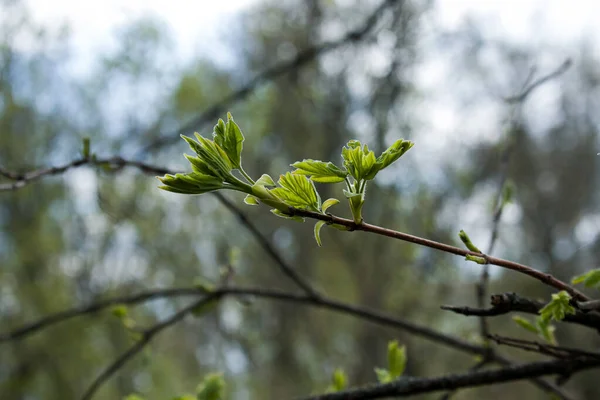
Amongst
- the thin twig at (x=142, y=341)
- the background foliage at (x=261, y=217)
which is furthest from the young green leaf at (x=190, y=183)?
the background foliage at (x=261, y=217)

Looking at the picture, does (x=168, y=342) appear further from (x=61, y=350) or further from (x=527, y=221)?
(x=527, y=221)

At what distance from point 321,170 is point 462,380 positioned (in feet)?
0.94

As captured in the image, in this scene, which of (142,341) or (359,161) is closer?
(359,161)

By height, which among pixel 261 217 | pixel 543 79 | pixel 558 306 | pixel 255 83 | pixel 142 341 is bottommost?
pixel 558 306

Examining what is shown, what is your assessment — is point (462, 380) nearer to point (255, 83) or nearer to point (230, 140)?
point (230, 140)

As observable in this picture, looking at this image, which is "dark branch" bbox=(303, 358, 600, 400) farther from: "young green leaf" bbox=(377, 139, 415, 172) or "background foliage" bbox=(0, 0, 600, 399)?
"background foliage" bbox=(0, 0, 600, 399)

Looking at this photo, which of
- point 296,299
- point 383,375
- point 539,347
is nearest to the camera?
point 539,347

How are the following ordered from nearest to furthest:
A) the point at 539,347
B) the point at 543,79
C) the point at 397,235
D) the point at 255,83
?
1. the point at 397,235
2. the point at 539,347
3. the point at 543,79
4. the point at 255,83

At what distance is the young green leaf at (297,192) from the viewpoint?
0.90 feet

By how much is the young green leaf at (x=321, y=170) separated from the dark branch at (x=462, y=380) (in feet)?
0.79

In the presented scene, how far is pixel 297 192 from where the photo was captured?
0.91ft

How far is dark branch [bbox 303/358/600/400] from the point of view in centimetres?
44

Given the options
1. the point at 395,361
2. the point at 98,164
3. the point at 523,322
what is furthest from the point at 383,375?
the point at 98,164

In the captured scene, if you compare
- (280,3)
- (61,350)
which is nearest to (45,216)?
(61,350)
